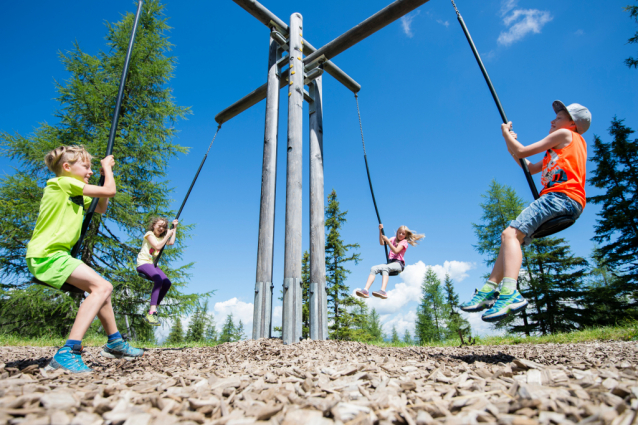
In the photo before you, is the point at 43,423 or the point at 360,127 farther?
the point at 360,127

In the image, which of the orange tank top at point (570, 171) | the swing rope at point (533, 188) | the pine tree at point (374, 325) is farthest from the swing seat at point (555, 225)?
the pine tree at point (374, 325)

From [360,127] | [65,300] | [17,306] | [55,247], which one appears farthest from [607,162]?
[17,306]

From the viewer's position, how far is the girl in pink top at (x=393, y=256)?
15.6 ft

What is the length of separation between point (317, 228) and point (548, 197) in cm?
287

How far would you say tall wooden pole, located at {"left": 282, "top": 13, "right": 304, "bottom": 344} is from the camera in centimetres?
404

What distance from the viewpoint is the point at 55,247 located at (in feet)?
7.47

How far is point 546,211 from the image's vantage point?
2391 millimetres

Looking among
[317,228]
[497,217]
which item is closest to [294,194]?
[317,228]

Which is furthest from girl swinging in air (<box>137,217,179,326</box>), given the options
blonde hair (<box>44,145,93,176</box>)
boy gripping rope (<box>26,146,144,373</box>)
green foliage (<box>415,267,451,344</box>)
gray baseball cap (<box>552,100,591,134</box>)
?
green foliage (<box>415,267,451,344</box>)

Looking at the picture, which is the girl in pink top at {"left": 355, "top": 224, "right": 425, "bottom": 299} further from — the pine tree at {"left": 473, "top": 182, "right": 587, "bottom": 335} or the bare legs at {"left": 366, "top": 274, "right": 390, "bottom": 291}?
the pine tree at {"left": 473, "top": 182, "right": 587, "bottom": 335}

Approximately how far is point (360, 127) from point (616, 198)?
14530 mm

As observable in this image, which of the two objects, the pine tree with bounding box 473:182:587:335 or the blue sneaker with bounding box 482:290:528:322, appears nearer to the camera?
the blue sneaker with bounding box 482:290:528:322

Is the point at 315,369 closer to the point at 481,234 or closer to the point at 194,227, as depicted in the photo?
the point at 194,227

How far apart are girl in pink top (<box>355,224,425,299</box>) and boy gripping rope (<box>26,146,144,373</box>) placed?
132 inches
